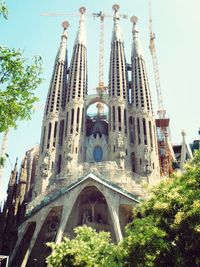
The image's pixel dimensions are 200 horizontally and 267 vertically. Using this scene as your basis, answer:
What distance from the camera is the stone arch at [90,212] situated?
33.7 meters

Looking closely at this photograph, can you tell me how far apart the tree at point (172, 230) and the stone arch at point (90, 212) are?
20192mm

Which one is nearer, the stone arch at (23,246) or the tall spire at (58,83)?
the stone arch at (23,246)

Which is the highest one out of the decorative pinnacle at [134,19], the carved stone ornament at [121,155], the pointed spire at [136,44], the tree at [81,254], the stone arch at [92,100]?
the decorative pinnacle at [134,19]

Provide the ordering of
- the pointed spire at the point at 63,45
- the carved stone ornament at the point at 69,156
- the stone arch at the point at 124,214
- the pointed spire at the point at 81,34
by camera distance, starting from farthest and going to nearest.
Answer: the pointed spire at the point at 81,34
the pointed spire at the point at 63,45
the carved stone ornament at the point at 69,156
the stone arch at the point at 124,214

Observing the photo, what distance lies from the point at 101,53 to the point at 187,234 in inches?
2319

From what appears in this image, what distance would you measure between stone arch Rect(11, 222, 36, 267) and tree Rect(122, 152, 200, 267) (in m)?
23.5

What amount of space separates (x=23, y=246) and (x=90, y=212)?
854cm

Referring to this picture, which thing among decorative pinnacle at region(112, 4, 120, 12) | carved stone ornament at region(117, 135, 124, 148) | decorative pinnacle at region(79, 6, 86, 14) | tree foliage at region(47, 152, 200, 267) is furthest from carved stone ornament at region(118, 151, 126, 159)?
decorative pinnacle at region(79, 6, 86, 14)

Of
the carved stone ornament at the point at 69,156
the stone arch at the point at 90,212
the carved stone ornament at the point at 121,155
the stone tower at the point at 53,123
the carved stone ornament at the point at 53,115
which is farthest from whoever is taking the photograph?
the carved stone ornament at the point at 53,115

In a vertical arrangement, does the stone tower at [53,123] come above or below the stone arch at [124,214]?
above

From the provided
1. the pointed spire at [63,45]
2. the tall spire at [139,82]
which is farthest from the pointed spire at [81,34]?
the tall spire at [139,82]

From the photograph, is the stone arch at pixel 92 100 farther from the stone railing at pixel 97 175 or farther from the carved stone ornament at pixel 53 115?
the stone railing at pixel 97 175

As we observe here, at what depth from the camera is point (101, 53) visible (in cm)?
6738

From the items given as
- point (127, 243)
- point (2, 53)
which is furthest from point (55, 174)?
point (2, 53)
